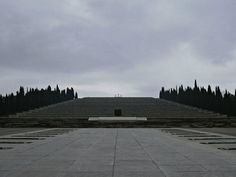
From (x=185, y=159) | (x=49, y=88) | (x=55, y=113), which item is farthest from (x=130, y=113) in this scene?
(x=185, y=159)

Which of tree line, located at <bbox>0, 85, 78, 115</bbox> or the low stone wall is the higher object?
tree line, located at <bbox>0, 85, 78, 115</bbox>

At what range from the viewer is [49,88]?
109500mm

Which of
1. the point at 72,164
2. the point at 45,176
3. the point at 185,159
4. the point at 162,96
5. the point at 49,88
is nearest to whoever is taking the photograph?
the point at 45,176

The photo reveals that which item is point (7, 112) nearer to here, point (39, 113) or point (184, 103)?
point (39, 113)

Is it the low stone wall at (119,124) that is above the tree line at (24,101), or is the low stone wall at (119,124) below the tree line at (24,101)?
below

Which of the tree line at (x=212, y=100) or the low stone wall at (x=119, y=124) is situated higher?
the tree line at (x=212, y=100)

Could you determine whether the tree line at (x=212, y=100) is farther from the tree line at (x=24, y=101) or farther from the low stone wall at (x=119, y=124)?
the tree line at (x=24, y=101)

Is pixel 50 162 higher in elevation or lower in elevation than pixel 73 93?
lower

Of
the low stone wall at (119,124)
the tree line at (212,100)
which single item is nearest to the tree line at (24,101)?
the low stone wall at (119,124)

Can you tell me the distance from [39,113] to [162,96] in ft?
192

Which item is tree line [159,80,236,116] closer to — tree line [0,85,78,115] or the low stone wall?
the low stone wall

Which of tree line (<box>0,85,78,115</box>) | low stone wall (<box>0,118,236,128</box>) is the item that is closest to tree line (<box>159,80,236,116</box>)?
low stone wall (<box>0,118,236,128</box>)

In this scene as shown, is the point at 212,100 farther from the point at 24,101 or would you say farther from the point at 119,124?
the point at 24,101

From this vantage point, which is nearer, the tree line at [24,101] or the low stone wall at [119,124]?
the low stone wall at [119,124]
